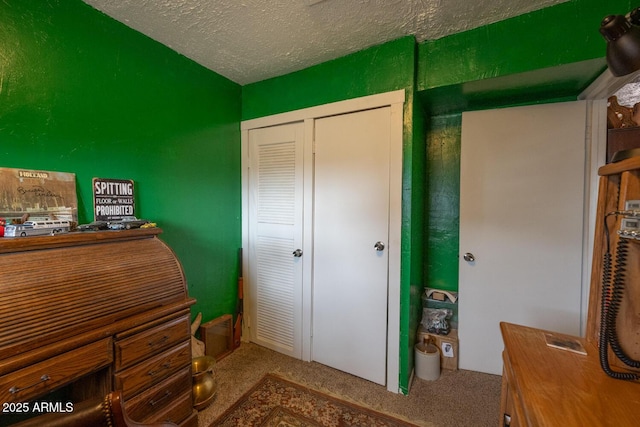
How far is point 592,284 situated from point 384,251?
1.09 m

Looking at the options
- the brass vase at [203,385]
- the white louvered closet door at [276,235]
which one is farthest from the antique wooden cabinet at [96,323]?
the white louvered closet door at [276,235]

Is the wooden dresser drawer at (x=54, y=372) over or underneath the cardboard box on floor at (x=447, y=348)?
over

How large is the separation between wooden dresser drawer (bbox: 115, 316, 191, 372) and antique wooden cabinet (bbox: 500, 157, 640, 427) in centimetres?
147

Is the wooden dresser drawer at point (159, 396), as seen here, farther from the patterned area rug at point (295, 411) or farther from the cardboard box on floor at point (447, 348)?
the cardboard box on floor at point (447, 348)

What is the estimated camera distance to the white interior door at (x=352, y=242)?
6.22ft

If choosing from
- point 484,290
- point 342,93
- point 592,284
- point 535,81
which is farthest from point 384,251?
point 535,81

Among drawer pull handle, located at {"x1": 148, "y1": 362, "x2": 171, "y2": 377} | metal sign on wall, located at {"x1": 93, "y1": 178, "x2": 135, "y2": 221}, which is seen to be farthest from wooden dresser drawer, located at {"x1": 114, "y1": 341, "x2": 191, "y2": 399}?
metal sign on wall, located at {"x1": 93, "y1": 178, "x2": 135, "y2": 221}

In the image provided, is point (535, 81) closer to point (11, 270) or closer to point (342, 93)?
point (342, 93)

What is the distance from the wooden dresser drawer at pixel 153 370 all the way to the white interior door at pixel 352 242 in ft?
3.38

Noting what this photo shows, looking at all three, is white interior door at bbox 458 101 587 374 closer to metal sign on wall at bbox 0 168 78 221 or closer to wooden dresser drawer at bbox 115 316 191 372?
wooden dresser drawer at bbox 115 316 191 372

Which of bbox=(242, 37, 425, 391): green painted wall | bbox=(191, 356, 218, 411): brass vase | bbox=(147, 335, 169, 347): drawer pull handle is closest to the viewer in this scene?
bbox=(147, 335, 169, 347): drawer pull handle

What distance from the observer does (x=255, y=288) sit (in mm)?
2473

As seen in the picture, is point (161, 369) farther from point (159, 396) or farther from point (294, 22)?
point (294, 22)

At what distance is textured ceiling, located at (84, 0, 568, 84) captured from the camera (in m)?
1.48
